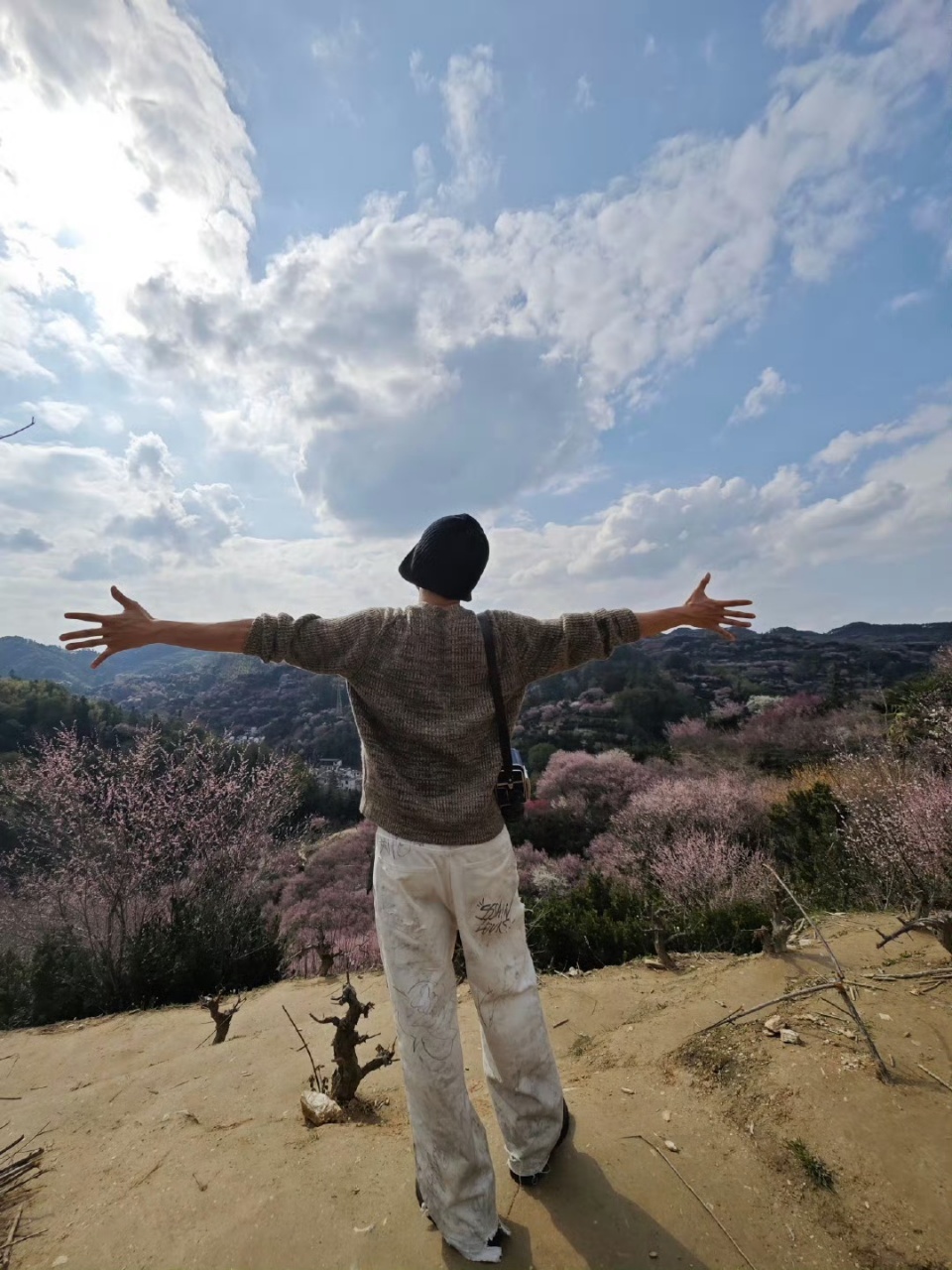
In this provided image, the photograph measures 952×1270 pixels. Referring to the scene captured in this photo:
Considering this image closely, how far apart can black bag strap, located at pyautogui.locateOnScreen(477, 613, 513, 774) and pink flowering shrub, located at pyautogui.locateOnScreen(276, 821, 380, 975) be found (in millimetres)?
9834

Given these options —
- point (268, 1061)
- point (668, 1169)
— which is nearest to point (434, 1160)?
point (668, 1169)

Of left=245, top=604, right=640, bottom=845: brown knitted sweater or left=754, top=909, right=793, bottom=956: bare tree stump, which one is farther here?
left=754, top=909, right=793, bottom=956: bare tree stump

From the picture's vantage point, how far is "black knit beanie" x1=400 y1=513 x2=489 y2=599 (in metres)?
1.78

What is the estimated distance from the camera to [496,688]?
173cm

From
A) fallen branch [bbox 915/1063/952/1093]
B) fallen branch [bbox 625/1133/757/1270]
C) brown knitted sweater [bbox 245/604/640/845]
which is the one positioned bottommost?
fallen branch [bbox 625/1133/757/1270]

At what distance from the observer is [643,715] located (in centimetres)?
2425

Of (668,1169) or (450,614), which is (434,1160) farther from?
(450,614)

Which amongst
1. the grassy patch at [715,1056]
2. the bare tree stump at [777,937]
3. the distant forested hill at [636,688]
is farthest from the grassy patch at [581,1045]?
the distant forested hill at [636,688]

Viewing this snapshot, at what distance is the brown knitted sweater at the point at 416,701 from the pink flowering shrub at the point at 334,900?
976cm

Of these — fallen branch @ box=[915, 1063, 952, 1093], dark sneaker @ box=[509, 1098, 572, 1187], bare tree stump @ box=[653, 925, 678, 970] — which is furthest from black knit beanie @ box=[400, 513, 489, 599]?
bare tree stump @ box=[653, 925, 678, 970]

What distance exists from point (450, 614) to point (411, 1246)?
183 cm

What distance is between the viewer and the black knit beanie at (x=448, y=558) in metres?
1.78

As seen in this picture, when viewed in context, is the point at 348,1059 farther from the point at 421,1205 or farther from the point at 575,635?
the point at 575,635

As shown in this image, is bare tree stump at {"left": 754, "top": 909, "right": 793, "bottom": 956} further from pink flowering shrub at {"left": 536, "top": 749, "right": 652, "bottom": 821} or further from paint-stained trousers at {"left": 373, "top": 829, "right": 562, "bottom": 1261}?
pink flowering shrub at {"left": 536, "top": 749, "right": 652, "bottom": 821}
